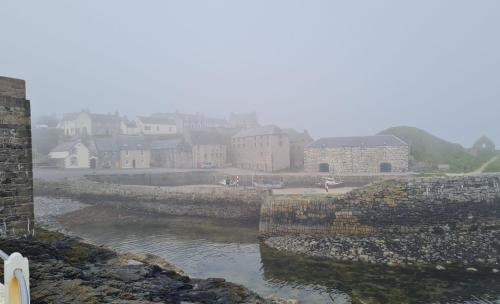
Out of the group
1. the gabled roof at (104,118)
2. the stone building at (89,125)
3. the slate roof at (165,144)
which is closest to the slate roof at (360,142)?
the slate roof at (165,144)

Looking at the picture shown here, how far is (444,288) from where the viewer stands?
9.96m

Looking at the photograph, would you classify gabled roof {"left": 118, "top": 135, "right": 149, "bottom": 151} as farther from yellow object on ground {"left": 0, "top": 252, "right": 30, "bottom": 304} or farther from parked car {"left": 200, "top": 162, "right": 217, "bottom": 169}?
yellow object on ground {"left": 0, "top": 252, "right": 30, "bottom": 304}

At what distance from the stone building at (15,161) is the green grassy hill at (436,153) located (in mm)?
30525

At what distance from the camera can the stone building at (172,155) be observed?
1684 inches

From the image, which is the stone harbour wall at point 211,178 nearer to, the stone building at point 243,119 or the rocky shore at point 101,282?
the rocky shore at point 101,282

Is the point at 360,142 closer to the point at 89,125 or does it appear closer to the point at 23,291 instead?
the point at 23,291

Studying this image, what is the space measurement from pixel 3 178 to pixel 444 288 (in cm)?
1264

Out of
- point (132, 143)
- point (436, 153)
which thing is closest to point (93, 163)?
point (132, 143)

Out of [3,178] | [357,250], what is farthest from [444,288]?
[3,178]

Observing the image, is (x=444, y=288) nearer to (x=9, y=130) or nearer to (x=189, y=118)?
(x=9, y=130)

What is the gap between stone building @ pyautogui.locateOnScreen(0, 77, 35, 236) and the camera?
7375mm

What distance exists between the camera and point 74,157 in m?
41.8

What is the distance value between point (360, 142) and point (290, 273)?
910 inches

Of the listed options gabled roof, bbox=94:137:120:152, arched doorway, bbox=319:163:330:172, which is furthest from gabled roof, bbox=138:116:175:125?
arched doorway, bbox=319:163:330:172
